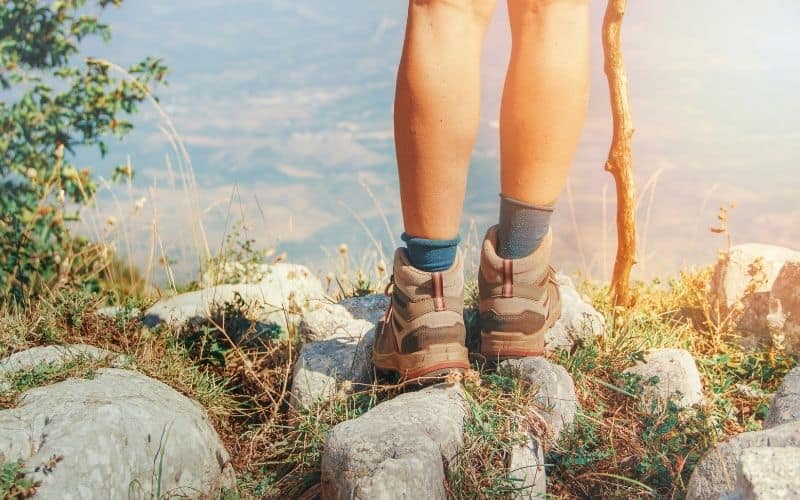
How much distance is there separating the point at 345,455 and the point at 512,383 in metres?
0.66

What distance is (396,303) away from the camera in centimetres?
275

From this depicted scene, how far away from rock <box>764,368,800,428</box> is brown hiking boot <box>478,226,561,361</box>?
714mm

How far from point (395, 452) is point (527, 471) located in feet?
1.34

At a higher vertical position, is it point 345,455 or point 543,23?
point 543,23

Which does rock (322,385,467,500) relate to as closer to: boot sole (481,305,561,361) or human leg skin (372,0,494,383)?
human leg skin (372,0,494,383)

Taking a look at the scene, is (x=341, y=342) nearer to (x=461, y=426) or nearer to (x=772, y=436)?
(x=461, y=426)

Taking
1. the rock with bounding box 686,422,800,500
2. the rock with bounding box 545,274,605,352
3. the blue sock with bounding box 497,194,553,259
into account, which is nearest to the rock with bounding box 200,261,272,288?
the rock with bounding box 545,274,605,352

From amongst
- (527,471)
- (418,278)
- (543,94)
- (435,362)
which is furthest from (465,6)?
(527,471)

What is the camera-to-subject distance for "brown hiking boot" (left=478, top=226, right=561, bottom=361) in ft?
9.04

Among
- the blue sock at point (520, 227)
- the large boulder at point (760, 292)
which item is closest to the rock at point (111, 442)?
the blue sock at point (520, 227)

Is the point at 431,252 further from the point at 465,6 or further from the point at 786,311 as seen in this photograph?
the point at 786,311

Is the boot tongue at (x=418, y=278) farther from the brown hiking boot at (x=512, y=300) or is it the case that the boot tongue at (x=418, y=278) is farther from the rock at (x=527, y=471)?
the rock at (x=527, y=471)

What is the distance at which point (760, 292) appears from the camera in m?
4.00

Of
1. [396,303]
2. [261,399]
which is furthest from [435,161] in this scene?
[261,399]
